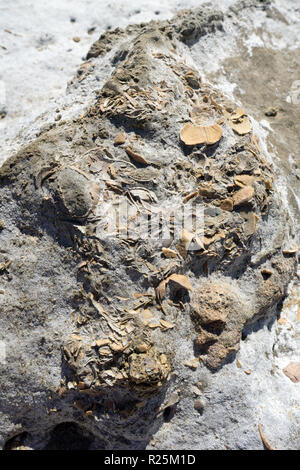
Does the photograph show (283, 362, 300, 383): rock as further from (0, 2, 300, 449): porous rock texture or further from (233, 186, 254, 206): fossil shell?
(233, 186, 254, 206): fossil shell

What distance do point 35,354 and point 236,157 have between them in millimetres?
2108

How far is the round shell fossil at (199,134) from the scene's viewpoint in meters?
3.04

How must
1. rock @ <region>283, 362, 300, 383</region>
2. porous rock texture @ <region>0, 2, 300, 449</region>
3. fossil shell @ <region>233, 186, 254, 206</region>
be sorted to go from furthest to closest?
rock @ <region>283, 362, 300, 383</region>
fossil shell @ <region>233, 186, 254, 206</region>
porous rock texture @ <region>0, 2, 300, 449</region>

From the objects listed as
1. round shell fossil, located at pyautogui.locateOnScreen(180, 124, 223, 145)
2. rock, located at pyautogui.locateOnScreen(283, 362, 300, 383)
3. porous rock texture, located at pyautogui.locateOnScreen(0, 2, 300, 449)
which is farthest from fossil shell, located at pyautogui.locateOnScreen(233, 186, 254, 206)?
rock, located at pyautogui.locateOnScreen(283, 362, 300, 383)

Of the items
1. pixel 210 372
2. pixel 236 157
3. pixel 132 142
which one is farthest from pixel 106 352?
pixel 236 157

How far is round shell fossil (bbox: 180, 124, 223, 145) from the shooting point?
304 cm

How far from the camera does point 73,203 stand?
108 inches

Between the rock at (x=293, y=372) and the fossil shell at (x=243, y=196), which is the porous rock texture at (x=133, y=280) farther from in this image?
the rock at (x=293, y=372)

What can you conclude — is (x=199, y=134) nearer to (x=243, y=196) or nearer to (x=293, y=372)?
(x=243, y=196)

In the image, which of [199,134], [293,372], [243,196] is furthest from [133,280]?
[293,372]

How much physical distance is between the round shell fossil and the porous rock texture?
54 millimetres

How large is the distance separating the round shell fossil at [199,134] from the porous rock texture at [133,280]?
2.1 inches

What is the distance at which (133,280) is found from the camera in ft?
9.04
